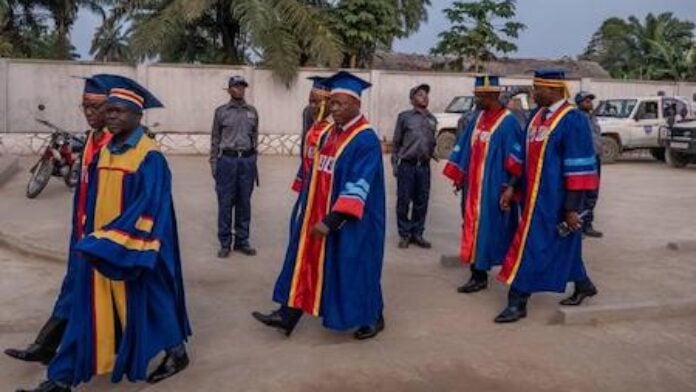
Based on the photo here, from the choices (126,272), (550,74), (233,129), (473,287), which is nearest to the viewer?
(126,272)

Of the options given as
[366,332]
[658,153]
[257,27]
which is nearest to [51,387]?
[366,332]

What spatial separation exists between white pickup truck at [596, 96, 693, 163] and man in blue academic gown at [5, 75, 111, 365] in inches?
670

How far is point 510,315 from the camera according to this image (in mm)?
5680

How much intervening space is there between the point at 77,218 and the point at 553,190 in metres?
3.01

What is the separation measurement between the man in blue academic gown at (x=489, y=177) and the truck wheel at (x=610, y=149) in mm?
14530

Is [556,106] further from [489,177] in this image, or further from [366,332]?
[366,332]

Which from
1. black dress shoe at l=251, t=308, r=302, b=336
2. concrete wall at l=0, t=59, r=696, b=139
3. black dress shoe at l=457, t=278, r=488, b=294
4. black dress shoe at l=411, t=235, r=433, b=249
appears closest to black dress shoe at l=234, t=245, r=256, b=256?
black dress shoe at l=411, t=235, r=433, b=249

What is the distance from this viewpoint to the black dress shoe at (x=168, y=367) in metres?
4.46

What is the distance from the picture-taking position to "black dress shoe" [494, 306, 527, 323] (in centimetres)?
567

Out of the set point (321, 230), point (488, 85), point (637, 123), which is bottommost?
point (321, 230)

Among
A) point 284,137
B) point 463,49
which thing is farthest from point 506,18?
point 284,137

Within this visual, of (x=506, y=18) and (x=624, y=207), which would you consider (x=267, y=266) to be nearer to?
Answer: (x=624, y=207)

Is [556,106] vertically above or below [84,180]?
above

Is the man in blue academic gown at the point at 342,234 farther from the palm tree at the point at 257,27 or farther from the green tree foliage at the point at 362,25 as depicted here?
the green tree foliage at the point at 362,25
